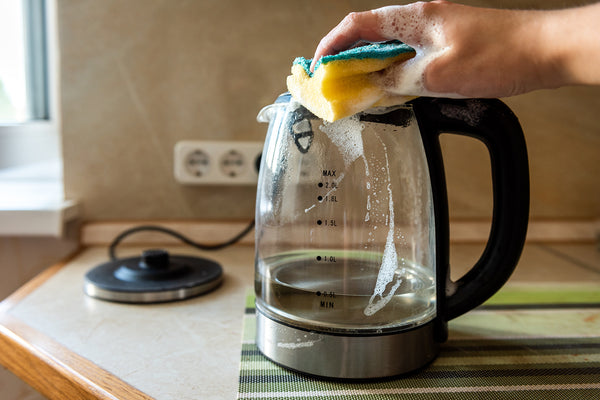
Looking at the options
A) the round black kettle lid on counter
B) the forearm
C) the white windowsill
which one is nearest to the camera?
the forearm

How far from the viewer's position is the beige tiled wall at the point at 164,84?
92 centimetres

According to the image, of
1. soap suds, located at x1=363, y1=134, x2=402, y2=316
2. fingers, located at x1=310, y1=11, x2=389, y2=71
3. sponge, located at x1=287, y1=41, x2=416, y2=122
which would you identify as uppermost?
fingers, located at x1=310, y1=11, x2=389, y2=71

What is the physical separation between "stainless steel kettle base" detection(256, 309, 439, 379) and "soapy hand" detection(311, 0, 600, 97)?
8.0 inches

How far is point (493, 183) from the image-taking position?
1.44 feet

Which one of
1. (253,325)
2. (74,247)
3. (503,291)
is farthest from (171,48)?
(503,291)

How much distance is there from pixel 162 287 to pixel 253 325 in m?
0.16

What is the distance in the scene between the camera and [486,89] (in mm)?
354

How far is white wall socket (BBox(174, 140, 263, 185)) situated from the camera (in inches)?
36.8

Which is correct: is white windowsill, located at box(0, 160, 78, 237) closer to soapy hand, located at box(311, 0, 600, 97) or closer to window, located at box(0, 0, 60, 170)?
window, located at box(0, 0, 60, 170)

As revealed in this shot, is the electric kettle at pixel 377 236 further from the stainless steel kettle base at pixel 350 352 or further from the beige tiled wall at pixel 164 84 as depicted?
the beige tiled wall at pixel 164 84

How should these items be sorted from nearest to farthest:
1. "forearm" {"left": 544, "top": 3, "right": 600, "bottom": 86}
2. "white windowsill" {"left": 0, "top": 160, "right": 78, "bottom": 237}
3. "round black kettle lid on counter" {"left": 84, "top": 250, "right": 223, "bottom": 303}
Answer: "forearm" {"left": 544, "top": 3, "right": 600, "bottom": 86} → "round black kettle lid on counter" {"left": 84, "top": 250, "right": 223, "bottom": 303} → "white windowsill" {"left": 0, "top": 160, "right": 78, "bottom": 237}

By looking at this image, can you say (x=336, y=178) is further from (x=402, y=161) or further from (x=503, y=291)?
(x=503, y=291)

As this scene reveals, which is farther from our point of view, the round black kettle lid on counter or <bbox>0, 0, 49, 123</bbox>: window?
<bbox>0, 0, 49, 123</bbox>: window

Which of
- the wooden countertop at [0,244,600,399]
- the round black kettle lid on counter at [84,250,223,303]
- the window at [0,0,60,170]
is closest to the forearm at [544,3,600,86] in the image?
the wooden countertop at [0,244,600,399]
